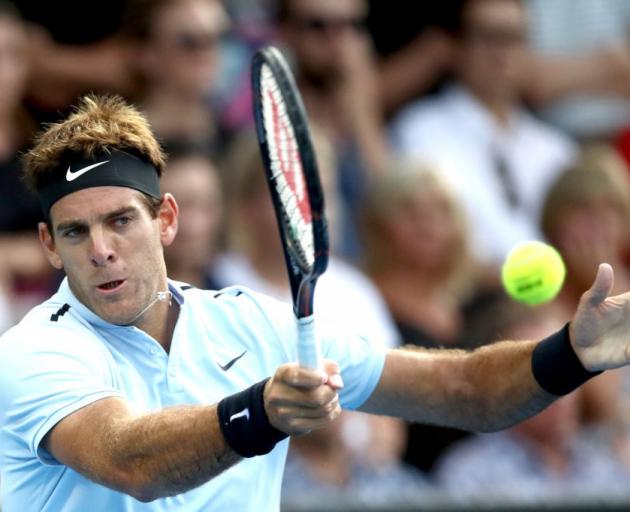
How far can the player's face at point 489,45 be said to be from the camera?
9.33m

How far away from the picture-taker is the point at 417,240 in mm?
8312

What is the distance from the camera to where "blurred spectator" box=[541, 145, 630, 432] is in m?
8.70

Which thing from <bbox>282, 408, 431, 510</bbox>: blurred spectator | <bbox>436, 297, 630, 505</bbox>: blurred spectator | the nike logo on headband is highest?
the nike logo on headband

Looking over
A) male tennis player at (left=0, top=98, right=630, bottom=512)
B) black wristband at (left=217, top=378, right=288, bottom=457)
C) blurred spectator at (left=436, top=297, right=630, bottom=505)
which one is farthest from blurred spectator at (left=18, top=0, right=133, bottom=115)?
black wristband at (left=217, top=378, right=288, bottom=457)

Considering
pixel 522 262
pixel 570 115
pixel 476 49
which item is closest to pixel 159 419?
pixel 522 262

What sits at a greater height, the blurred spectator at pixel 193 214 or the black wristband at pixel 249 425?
the black wristband at pixel 249 425

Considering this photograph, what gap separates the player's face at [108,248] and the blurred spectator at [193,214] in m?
2.89

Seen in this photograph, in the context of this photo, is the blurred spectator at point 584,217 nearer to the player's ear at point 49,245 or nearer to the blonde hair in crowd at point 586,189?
the blonde hair in crowd at point 586,189

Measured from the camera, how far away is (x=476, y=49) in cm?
945

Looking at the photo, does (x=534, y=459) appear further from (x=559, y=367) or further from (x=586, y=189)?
(x=559, y=367)

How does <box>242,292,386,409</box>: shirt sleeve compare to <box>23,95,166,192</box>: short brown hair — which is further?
<box>242,292,386,409</box>: shirt sleeve

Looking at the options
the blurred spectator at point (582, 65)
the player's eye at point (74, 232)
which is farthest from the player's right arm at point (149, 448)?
the blurred spectator at point (582, 65)

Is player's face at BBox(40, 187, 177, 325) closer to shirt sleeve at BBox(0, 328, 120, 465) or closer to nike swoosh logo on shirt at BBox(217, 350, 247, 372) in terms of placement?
shirt sleeve at BBox(0, 328, 120, 465)

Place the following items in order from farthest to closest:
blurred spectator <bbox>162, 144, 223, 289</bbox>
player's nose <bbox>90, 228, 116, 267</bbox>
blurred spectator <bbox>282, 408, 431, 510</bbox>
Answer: blurred spectator <bbox>162, 144, 223, 289</bbox>
blurred spectator <bbox>282, 408, 431, 510</bbox>
player's nose <bbox>90, 228, 116, 267</bbox>
